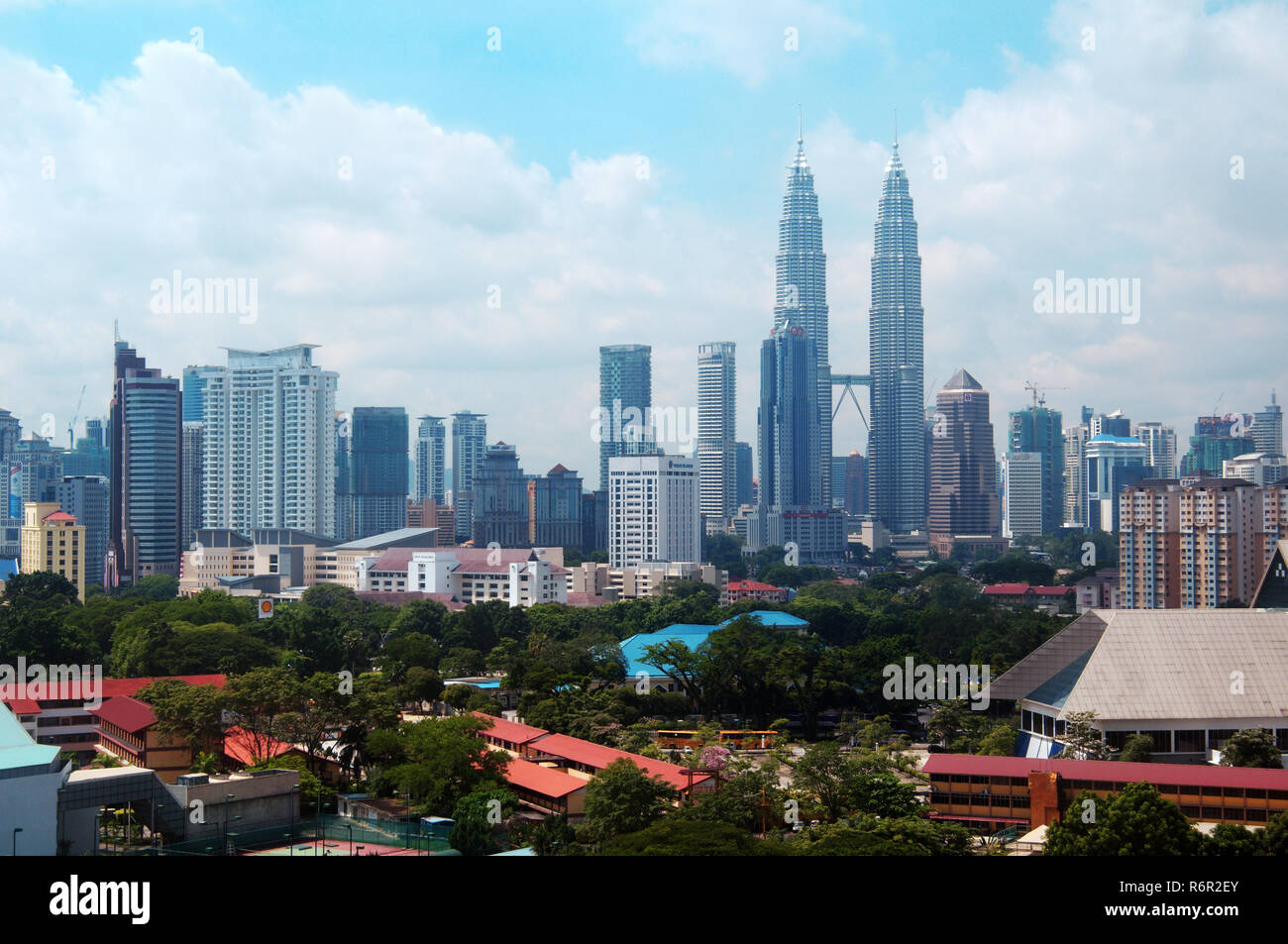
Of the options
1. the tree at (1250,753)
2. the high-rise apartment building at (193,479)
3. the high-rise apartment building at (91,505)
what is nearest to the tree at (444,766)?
the tree at (1250,753)

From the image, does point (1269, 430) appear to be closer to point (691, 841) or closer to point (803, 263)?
point (803, 263)

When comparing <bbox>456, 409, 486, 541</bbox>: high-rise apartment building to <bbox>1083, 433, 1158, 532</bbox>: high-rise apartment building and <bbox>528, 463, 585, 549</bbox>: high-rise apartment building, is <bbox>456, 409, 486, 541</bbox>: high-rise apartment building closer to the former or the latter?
<bbox>528, 463, 585, 549</bbox>: high-rise apartment building

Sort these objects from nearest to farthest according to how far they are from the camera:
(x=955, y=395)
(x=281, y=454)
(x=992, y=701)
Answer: (x=992, y=701)
(x=281, y=454)
(x=955, y=395)

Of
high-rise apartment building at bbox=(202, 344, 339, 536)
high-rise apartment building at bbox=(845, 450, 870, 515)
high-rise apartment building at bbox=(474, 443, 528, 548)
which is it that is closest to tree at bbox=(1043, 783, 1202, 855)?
high-rise apartment building at bbox=(202, 344, 339, 536)

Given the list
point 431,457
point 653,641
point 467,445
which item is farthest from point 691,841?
point 431,457
